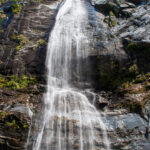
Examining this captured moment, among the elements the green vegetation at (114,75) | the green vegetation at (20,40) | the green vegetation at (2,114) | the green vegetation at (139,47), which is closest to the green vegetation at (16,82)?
the green vegetation at (2,114)

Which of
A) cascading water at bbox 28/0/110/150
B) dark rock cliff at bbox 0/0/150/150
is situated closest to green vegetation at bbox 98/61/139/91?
dark rock cliff at bbox 0/0/150/150

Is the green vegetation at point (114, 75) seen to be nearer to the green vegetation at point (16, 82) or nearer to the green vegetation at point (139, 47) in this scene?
the green vegetation at point (139, 47)

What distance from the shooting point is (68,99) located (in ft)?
27.2

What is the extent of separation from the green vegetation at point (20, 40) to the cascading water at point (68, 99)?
1.66m

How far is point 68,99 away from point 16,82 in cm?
318

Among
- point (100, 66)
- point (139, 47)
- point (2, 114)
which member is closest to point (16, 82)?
point (2, 114)

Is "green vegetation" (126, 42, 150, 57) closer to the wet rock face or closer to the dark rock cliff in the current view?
the dark rock cliff

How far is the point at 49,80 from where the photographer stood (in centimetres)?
991

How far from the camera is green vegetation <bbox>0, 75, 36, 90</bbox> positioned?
31.1ft

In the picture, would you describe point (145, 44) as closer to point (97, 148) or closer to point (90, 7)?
point (97, 148)

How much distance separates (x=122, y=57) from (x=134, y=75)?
4.05ft

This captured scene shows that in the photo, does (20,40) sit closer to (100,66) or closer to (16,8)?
(16,8)

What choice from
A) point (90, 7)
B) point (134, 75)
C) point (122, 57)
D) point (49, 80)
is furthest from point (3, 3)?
point (134, 75)

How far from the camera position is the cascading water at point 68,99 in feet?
21.3
